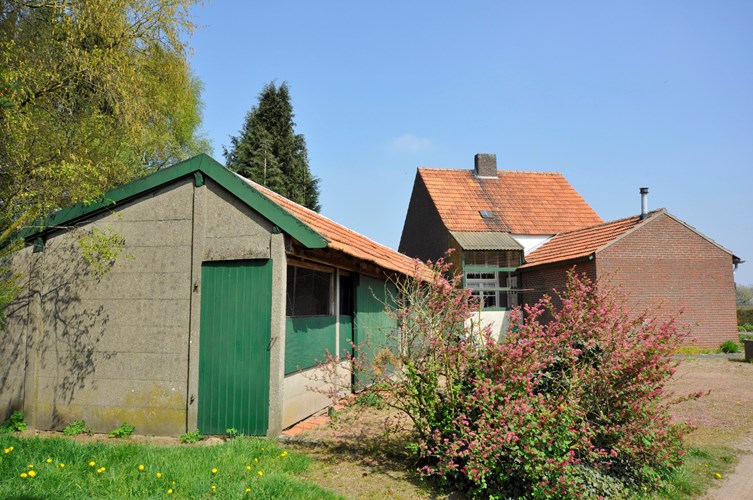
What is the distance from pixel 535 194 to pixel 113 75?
21.6 meters

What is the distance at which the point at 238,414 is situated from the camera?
734 centimetres

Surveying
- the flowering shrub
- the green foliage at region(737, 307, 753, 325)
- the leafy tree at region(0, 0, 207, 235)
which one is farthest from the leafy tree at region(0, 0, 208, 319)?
the green foliage at region(737, 307, 753, 325)

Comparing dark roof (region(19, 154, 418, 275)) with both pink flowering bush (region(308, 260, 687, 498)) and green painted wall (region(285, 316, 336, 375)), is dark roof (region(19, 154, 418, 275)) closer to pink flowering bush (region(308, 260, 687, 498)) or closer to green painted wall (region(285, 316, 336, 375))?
green painted wall (region(285, 316, 336, 375))

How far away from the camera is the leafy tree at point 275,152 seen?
105 feet

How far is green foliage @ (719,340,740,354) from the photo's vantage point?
18938 millimetres

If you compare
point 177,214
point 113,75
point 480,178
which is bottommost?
point 177,214

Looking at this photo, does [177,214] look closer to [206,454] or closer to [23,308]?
[23,308]

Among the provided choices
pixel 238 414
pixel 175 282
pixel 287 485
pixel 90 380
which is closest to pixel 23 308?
pixel 90 380

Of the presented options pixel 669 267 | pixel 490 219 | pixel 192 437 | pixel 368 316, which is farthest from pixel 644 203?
pixel 192 437

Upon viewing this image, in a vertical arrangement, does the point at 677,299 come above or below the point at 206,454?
above

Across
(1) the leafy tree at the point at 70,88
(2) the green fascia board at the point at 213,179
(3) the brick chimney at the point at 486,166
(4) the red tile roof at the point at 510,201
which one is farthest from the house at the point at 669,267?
(1) the leafy tree at the point at 70,88

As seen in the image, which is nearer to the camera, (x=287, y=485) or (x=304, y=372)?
(x=287, y=485)

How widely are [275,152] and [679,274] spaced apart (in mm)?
22975

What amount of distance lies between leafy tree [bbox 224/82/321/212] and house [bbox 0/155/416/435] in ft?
76.7
